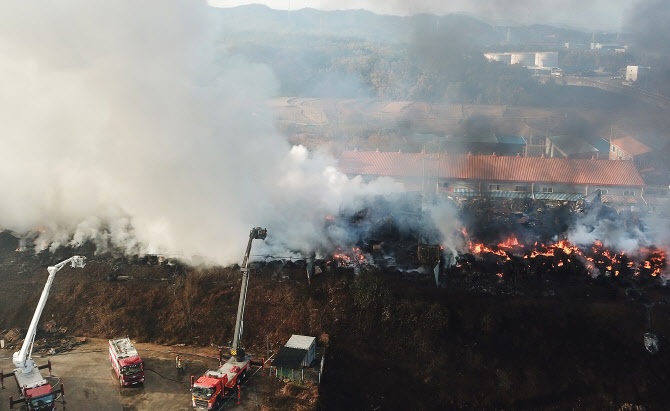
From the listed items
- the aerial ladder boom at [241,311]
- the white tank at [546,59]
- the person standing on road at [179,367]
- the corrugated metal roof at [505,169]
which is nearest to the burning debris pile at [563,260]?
the aerial ladder boom at [241,311]

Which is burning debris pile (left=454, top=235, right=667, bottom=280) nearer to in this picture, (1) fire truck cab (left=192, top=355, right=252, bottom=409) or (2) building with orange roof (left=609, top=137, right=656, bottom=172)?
(1) fire truck cab (left=192, top=355, right=252, bottom=409)

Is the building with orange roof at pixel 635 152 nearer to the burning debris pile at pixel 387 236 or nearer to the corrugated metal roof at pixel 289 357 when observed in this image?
the burning debris pile at pixel 387 236

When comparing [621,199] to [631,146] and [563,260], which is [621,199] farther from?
[563,260]

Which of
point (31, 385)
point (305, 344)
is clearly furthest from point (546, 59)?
point (31, 385)

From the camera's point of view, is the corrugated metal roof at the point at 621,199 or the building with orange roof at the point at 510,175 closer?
the corrugated metal roof at the point at 621,199

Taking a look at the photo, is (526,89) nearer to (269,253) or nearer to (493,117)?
(493,117)

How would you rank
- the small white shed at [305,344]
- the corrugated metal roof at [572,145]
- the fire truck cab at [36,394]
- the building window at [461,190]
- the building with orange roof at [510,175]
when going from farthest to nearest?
the corrugated metal roof at [572,145] → the building window at [461,190] → the building with orange roof at [510,175] → the small white shed at [305,344] → the fire truck cab at [36,394]

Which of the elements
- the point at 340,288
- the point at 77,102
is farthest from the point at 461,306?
the point at 77,102
